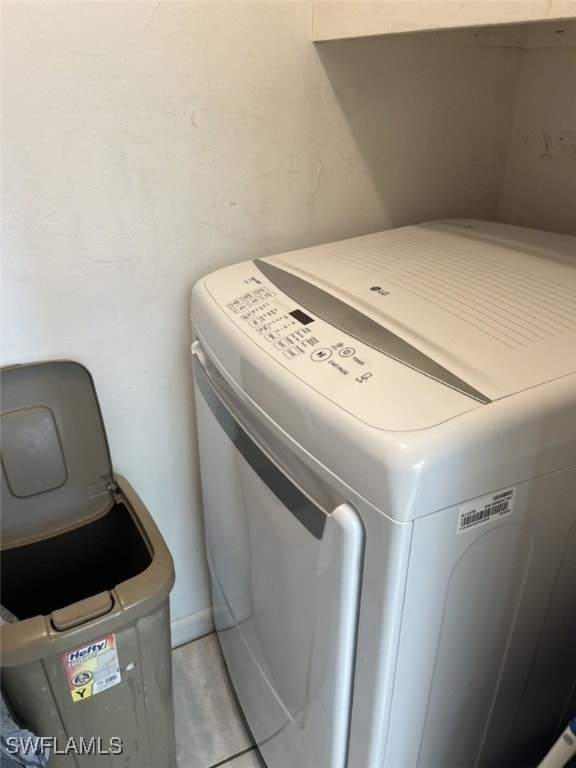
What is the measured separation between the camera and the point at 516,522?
610 mm

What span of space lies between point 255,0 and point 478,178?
574 millimetres

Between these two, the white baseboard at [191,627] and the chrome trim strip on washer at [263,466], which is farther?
the white baseboard at [191,627]

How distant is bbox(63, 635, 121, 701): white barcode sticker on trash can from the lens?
0.78 meters

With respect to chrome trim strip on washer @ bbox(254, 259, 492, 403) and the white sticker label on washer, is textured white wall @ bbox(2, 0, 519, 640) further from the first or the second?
the white sticker label on washer

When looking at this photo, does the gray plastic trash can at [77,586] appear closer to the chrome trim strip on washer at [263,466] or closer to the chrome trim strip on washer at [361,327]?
the chrome trim strip on washer at [263,466]

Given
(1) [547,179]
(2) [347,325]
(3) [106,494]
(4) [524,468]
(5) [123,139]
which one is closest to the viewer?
(4) [524,468]

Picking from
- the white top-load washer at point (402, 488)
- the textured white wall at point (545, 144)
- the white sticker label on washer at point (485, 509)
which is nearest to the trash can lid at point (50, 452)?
the white top-load washer at point (402, 488)

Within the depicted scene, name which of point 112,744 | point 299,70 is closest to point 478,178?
point 299,70

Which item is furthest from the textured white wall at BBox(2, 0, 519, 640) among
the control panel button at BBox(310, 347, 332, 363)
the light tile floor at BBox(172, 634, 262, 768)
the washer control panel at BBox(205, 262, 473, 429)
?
the control panel button at BBox(310, 347, 332, 363)

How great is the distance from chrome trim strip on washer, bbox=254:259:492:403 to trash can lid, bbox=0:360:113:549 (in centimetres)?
38

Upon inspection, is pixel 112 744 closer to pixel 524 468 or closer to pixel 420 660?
pixel 420 660

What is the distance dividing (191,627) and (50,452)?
0.60 m

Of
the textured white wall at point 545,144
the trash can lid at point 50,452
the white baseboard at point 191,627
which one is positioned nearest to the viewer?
the trash can lid at point 50,452

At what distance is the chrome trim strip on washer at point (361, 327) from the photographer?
0.58 metres
